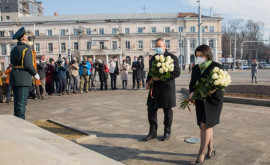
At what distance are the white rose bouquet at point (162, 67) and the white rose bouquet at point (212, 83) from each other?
0.91m

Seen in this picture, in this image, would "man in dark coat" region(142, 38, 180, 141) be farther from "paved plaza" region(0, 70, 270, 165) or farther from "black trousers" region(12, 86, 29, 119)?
"black trousers" region(12, 86, 29, 119)

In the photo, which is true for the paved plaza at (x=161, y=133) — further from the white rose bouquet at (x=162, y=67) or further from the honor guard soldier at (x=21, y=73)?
the honor guard soldier at (x=21, y=73)

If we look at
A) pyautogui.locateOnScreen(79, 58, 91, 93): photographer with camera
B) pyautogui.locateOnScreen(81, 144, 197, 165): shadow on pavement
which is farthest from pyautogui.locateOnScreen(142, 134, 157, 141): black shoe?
pyautogui.locateOnScreen(79, 58, 91, 93): photographer with camera

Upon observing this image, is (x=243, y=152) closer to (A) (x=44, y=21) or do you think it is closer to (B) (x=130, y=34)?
(B) (x=130, y=34)

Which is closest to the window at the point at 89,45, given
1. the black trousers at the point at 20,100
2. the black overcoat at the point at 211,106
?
the black trousers at the point at 20,100

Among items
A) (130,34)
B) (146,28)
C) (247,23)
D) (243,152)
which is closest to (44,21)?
(130,34)

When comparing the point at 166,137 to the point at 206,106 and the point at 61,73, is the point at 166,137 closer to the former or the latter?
the point at 206,106

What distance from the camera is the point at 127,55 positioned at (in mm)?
67812

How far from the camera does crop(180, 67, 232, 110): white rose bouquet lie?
3658 mm

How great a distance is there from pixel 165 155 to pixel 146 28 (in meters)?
65.1

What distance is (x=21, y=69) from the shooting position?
545 cm

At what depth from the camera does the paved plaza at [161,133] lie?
4230 mm

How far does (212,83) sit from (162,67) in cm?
121

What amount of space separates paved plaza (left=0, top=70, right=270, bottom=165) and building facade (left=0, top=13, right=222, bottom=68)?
192ft
